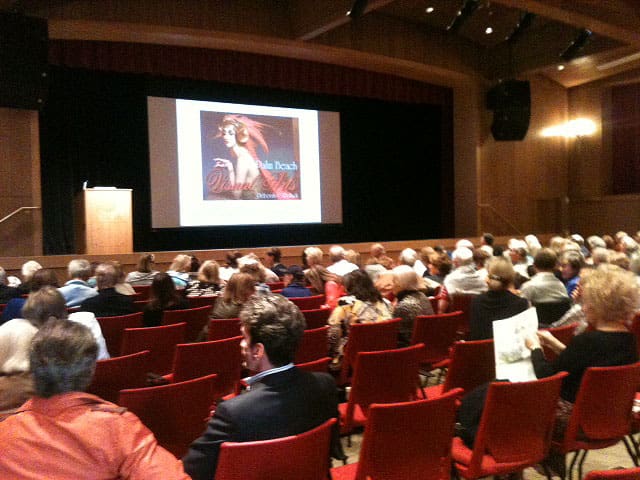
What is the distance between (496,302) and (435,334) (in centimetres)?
78

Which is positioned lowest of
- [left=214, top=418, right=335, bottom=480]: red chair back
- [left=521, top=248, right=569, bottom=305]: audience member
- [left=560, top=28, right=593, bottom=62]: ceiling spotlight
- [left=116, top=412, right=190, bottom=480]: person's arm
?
[left=214, top=418, right=335, bottom=480]: red chair back

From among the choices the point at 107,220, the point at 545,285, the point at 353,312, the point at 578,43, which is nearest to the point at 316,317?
the point at 353,312

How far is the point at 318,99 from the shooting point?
508 inches

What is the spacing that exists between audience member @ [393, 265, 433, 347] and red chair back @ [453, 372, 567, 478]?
1764 mm

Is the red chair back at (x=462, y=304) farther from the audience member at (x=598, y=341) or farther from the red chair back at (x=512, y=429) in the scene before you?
the red chair back at (x=512, y=429)

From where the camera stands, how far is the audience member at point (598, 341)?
2.61 meters

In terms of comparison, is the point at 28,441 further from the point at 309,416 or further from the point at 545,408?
the point at 545,408

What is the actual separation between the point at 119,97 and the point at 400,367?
9.42 meters

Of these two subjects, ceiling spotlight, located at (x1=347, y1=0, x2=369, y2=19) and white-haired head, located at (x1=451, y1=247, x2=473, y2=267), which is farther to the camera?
ceiling spotlight, located at (x1=347, y1=0, x2=369, y2=19)

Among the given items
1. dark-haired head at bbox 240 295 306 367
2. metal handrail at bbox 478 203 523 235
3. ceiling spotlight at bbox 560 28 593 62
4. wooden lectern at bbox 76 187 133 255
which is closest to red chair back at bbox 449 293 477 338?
dark-haired head at bbox 240 295 306 367

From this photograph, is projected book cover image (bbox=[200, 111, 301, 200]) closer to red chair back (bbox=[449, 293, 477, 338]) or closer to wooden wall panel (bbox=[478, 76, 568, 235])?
Answer: wooden wall panel (bbox=[478, 76, 568, 235])

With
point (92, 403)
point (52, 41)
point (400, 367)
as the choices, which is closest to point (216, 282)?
point (400, 367)

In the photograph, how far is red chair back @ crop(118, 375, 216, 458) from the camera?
2.31m

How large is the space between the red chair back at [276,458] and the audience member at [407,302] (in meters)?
2.51
